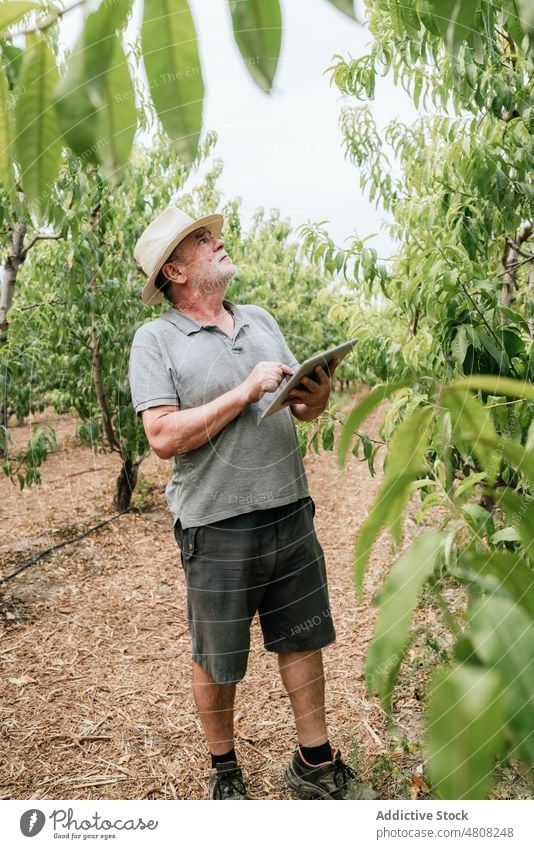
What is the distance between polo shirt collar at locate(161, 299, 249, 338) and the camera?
0.84 m

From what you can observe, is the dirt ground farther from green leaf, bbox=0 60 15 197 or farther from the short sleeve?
green leaf, bbox=0 60 15 197

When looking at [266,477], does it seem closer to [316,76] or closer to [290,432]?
[290,432]

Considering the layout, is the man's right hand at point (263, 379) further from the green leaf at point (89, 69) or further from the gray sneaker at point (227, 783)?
the gray sneaker at point (227, 783)

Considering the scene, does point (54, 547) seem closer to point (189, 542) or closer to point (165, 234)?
point (189, 542)

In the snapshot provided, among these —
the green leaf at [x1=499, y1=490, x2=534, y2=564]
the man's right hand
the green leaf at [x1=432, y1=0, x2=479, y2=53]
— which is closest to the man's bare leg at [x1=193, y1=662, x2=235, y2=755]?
the man's right hand

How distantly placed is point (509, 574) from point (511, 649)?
1.3 inches

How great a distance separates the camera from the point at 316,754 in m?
1.06

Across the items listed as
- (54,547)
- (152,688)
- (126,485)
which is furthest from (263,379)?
(54,547)

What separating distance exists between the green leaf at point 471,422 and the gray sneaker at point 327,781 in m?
0.88

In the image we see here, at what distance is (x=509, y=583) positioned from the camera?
278 millimetres

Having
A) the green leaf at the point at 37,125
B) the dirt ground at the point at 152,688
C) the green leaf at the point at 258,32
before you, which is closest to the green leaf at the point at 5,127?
the green leaf at the point at 37,125

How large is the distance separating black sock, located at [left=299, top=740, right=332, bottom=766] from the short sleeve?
62cm
